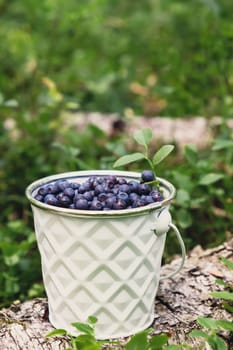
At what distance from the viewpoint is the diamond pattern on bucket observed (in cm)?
143

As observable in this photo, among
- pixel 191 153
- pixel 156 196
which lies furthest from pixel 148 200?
pixel 191 153

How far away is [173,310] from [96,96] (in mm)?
2144

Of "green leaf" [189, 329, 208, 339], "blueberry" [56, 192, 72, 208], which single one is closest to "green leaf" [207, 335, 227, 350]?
"green leaf" [189, 329, 208, 339]

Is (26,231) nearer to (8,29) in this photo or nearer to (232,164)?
(232,164)

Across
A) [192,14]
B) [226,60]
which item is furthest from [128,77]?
[226,60]

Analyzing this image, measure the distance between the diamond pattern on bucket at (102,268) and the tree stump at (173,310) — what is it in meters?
0.06

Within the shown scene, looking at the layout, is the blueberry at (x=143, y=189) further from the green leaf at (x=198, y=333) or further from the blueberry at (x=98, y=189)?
the green leaf at (x=198, y=333)

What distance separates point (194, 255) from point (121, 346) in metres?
0.51

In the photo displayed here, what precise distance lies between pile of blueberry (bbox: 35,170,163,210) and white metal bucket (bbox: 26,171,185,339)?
0.04m

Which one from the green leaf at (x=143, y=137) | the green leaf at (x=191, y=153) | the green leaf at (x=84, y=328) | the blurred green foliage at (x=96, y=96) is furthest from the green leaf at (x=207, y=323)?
the green leaf at (x=191, y=153)

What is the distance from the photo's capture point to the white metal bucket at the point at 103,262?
1430 millimetres

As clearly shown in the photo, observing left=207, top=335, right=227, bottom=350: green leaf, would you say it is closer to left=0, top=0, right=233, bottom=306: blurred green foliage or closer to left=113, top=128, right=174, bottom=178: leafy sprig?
left=113, top=128, right=174, bottom=178: leafy sprig

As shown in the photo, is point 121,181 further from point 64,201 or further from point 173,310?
point 173,310

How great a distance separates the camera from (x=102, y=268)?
1.46 m
